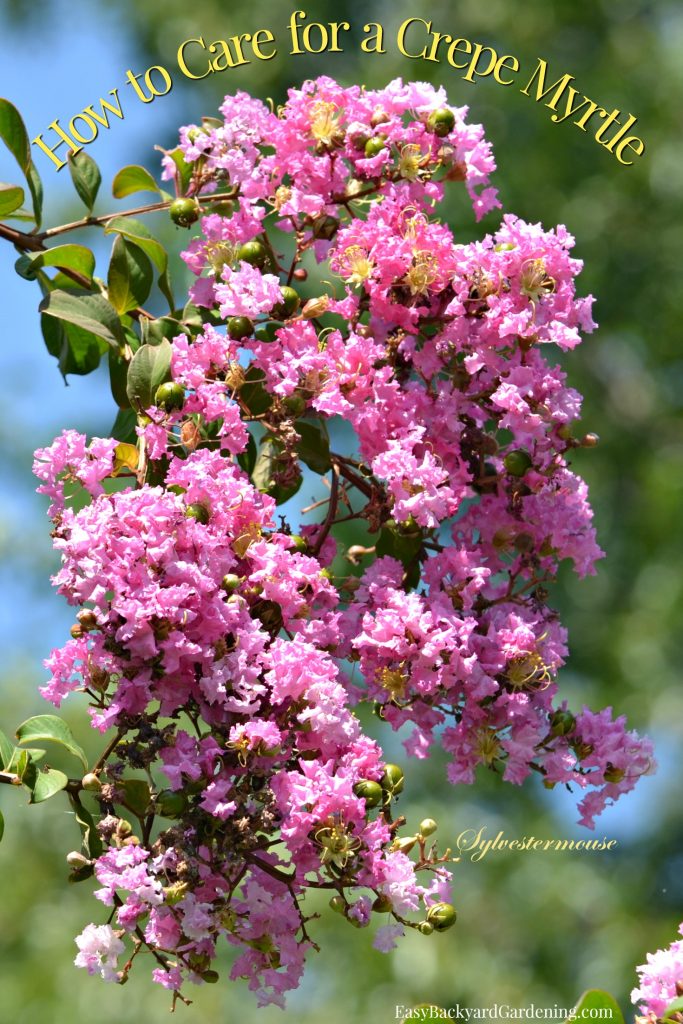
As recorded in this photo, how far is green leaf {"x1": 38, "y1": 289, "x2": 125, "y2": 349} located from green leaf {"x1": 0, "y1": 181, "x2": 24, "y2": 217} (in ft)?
0.36

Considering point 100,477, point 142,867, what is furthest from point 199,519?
point 142,867

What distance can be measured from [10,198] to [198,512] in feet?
1.66

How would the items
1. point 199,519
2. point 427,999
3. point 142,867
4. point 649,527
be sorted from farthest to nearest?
point 649,527 → point 427,999 → point 199,519 → point 142,867

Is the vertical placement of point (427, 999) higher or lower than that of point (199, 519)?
higher

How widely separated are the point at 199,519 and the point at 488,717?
375 millimetres

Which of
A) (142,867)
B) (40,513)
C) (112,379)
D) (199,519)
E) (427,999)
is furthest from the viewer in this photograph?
(40,513)

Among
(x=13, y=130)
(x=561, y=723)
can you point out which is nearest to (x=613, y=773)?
(x=561, y=723)

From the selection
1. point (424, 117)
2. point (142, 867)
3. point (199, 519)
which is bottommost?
point (142, 867)

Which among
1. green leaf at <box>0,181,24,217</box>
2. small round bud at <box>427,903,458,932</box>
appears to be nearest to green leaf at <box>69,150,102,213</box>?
green leaf at <box>0,181,24,217</box>

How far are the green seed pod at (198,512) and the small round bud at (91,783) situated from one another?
0.25 meters

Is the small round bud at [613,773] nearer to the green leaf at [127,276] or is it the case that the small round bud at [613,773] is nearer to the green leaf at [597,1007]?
the green leaf at [597,1007]

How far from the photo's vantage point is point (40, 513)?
8453 mm

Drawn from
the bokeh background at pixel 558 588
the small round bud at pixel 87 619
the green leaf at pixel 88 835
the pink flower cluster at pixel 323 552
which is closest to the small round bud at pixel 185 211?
Answer: the pink flower cluster at pixel 323 552

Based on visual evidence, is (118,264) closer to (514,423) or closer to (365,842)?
(514,423)
